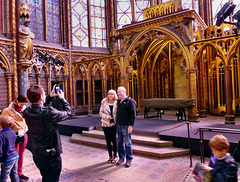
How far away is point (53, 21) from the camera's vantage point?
37.3 ft

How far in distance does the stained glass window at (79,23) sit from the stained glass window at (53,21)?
0.82m

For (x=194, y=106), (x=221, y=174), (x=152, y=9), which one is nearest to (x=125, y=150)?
(x=221, y=174)

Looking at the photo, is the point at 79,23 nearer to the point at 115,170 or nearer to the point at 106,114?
the point at 106,114

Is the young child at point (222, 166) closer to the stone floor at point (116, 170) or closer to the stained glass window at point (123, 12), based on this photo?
the stone floor at point (116, 170)

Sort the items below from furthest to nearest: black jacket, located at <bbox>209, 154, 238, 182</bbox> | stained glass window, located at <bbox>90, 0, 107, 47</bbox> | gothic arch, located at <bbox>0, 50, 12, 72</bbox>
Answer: stained glass window, located at <bbox>90, 0, 107, 47</bbox>
gothic arch, located at <bbox>0, 50, 12, 72</bbox>
black jacket, located at <bbox>209, 154, 238, 182</bbox>

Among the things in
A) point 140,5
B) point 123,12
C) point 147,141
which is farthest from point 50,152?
point 140,5

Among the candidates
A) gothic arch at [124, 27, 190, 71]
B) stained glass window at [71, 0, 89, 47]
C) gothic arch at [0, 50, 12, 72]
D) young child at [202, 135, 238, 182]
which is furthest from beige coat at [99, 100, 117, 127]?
stained glass window at [71, 0, 89, 47]

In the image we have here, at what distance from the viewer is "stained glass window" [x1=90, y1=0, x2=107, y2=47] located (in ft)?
41.1

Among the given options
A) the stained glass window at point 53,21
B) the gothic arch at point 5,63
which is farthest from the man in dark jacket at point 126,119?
the stained glass window at point 53,21

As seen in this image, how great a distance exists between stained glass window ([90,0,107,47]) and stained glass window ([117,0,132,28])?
911mm

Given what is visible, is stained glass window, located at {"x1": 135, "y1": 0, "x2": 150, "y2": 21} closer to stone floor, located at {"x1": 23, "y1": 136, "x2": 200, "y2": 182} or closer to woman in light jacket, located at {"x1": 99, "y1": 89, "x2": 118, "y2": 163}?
woman in light jacket, located at {"x1": 99, "y1": 89, "x2": 118, "y2": 163}

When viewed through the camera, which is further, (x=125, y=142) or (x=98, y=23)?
(x=98, y=23)

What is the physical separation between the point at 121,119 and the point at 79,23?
9476mm

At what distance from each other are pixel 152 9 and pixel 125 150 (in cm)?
637
